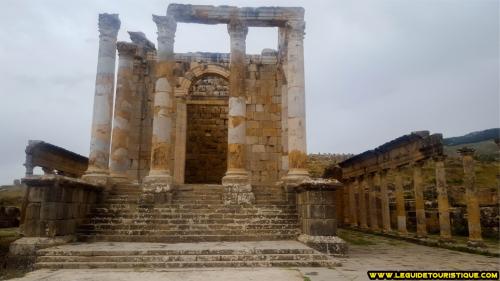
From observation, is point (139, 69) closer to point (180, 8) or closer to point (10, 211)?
point (180, 8)

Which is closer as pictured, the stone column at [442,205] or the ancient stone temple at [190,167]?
the ancient stone temple at [190,167]

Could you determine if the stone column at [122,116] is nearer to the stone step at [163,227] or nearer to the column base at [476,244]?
the stone step at [163,227]

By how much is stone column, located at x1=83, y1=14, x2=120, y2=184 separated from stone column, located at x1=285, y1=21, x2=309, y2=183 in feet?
21.5

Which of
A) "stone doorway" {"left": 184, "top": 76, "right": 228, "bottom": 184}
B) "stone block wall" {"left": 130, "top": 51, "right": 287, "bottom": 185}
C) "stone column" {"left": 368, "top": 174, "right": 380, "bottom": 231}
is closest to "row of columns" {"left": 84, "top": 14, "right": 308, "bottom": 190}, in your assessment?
"stone block wall" {"left": 130, "top": 51, "right": 287, "bottom": 185}

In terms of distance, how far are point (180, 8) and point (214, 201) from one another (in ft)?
23.5

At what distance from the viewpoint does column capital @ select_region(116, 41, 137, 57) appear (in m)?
15.3

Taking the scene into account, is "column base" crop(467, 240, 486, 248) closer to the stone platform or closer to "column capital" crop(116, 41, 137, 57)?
the stone platform

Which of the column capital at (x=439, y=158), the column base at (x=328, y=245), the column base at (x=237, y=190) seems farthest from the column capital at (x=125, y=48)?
Result: the column capital at (x=439, y=158)

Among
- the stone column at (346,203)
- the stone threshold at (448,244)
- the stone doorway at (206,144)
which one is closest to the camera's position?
the stone threshold at (448,244)

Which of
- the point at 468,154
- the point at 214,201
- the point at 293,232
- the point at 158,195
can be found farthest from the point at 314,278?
the point at 468,154

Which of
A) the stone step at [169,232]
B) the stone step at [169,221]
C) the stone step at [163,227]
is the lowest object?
the stone step at [169,232]

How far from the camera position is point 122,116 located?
14.7 metres

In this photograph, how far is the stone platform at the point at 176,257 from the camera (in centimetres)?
780

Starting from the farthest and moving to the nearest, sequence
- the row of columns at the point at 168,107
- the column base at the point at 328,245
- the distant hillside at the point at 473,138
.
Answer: the distant hillside at the point at 473,138, the row of columns at the point at 168,107, the column base at the point at 328,245
